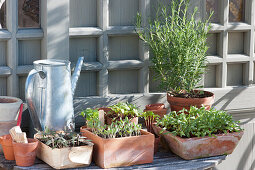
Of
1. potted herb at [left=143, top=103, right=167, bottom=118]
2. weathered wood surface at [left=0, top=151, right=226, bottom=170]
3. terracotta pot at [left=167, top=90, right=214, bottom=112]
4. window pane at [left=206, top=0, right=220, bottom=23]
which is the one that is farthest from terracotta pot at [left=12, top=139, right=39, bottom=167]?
window pane at [left=206, top=0, right=220, bottom=23]

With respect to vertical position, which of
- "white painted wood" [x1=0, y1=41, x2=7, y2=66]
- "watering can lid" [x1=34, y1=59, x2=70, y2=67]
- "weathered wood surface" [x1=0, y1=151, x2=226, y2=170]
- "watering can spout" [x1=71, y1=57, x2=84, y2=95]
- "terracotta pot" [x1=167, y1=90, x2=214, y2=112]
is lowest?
"weathered wood surface" [x1=0, y1=151, x2=226, y2=170]

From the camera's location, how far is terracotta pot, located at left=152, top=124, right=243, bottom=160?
117 inches

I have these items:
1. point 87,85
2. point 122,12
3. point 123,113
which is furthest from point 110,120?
point 122,12

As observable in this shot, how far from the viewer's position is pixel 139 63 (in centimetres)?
355

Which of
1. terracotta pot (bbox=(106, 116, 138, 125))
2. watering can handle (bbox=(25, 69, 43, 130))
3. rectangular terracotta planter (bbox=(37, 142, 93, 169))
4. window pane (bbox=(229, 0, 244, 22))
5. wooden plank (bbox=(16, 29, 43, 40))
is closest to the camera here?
rectangular terracotta planter (bbox=(37, 142, 93, 169))

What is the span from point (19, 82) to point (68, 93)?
394 mm

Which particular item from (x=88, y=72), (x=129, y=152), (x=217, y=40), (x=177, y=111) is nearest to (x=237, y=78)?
(x=217, y=40)

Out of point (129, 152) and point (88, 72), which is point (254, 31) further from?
point (129, 152)

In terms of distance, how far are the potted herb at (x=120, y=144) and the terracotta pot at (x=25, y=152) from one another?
0.32 metres

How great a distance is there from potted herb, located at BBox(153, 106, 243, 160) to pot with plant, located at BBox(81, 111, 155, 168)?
0.19 metres

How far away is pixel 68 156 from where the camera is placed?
2758mm

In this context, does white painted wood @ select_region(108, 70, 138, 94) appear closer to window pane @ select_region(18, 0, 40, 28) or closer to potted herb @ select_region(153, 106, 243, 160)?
potted herb @ select_region(153, 106, 243, 160)

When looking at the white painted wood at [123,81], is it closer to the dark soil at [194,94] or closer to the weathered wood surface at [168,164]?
the dark soil at [194,94]

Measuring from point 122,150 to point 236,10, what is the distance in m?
1.62
